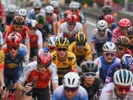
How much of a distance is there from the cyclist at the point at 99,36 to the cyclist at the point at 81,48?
163 centimetres

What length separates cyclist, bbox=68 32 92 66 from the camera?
11.6 meters

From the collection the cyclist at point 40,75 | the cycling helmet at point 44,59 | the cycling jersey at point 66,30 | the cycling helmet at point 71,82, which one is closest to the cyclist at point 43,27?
the cycling jersey at point 66,30

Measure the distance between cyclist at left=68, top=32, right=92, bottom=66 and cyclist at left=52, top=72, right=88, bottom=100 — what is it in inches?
143

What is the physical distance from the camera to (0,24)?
15141 millimetres

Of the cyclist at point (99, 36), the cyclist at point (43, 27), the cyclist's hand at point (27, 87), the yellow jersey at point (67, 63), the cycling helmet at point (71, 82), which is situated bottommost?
the cyclist's hand at point (27, 87)

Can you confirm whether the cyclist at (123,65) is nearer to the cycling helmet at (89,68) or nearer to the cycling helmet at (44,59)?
the cycling helmet at (89,68)

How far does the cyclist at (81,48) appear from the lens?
11562 millimetres

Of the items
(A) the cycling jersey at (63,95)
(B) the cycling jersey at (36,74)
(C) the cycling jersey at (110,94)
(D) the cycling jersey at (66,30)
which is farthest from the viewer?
(D) the cycling jersey at (66,30)

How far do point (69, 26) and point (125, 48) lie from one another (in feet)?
9.84

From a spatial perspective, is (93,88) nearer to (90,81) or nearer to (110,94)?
(90,81)

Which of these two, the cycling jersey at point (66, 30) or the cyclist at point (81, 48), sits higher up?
the cycling jersey at point (66, 30)

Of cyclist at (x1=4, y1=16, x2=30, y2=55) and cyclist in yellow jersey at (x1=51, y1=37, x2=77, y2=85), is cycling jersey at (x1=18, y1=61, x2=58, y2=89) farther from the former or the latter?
cyclist at (x1=4, y1=16, x2=30, y2=55)

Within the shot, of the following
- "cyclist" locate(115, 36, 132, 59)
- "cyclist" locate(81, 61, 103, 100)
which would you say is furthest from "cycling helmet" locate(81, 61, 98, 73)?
"cyclist" locate(115, 36, 132, 59)

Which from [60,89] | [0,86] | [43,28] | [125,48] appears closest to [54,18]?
[43,28]
